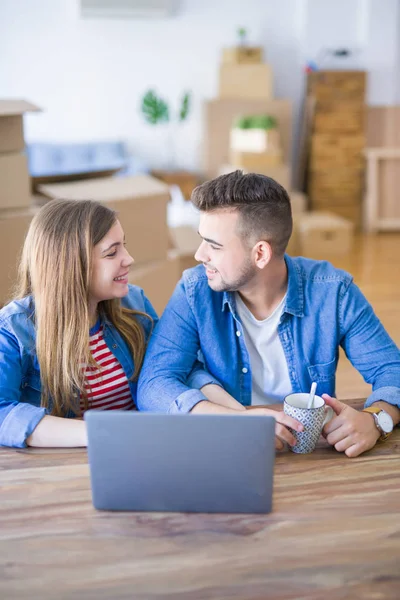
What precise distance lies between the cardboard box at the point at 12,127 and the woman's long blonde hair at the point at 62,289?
2.37ft

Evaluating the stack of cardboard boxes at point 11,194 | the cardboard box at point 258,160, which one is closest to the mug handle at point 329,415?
the stack of cardboard boxes at point 11,194

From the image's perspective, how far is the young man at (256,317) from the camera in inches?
64.2

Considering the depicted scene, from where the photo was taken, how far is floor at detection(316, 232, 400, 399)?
327 centimetres

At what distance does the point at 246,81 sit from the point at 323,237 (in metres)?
1.39

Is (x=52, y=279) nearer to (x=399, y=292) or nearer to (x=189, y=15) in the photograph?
(x=399, y=292)

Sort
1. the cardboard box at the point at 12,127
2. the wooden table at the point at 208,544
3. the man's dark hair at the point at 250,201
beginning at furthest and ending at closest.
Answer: the cardboard box at the point at 12,127
the man's dark hair at the point at 250,201
the wooden table at the point at 208,544

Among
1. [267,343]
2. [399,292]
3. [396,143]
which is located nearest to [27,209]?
[267,343]

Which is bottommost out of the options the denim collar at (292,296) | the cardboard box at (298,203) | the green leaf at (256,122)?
the cardboard box at (298,203)

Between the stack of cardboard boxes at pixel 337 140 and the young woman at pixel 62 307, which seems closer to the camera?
the young woman at pixel 62 307

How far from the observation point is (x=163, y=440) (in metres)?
1.04

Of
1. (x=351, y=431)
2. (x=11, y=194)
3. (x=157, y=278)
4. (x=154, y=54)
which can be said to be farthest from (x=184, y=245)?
(x=154, y=54)

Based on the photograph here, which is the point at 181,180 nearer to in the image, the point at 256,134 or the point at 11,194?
the point at 256,134

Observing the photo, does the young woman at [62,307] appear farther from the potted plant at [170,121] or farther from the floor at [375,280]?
the potted plant at [170,121]

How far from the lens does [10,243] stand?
7.47 feet
